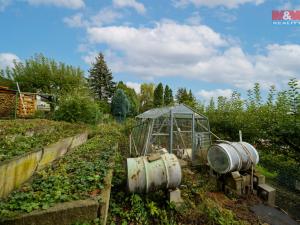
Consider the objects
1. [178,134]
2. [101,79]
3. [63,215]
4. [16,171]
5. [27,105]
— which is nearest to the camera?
[63,215]

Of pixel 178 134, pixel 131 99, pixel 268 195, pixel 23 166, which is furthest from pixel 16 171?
pixel 131 99

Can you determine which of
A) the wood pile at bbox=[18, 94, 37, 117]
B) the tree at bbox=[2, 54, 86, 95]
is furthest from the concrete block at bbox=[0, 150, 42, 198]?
the tree at bbox=[2, 54, 86, 95]

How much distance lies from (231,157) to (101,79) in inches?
1375

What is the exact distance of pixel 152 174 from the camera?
168 inches

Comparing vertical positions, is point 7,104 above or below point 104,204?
above

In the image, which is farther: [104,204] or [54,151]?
[54,151]

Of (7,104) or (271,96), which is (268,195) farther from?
(7,104)

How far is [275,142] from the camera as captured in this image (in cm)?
784

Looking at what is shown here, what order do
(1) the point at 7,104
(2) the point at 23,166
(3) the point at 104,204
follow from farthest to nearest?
(1) the point at 7,104 → (2) the point at 23,166 → (3) the point at 104,204

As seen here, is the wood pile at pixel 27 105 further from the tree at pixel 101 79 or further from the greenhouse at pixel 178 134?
the tree at pixel 101 79

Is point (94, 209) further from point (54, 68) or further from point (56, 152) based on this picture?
point (54, 68)

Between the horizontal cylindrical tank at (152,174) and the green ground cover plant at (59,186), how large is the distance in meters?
0.55

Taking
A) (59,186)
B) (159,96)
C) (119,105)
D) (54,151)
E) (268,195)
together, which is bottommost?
(268,195)

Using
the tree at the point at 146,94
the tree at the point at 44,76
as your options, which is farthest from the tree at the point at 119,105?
the tree at the point at 146,94
